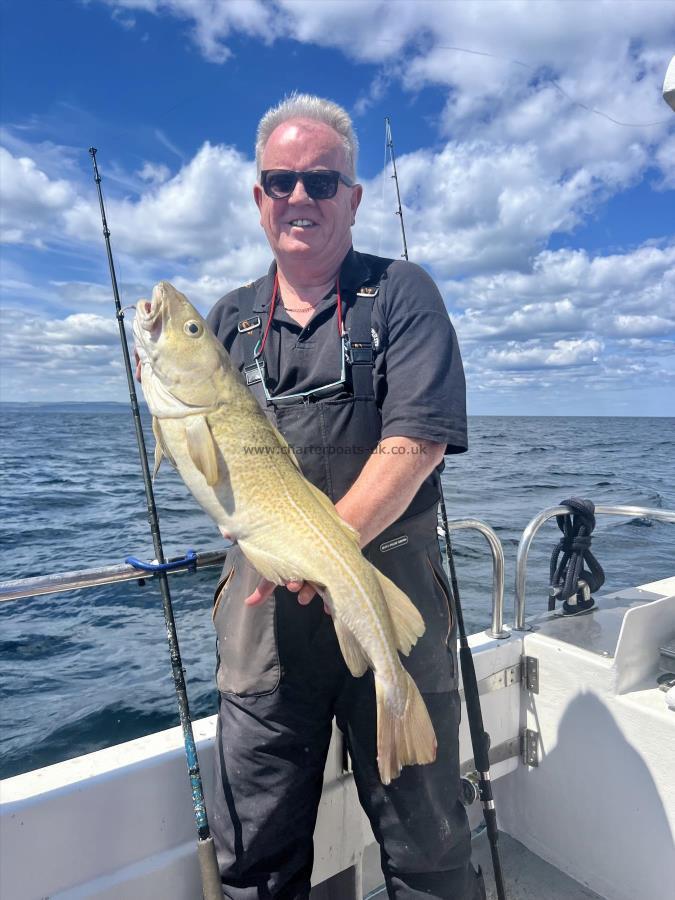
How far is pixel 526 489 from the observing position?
23531mm

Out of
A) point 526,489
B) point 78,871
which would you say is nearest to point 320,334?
point 78,871

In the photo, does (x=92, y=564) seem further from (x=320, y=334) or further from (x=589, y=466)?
(x=589, y=466)

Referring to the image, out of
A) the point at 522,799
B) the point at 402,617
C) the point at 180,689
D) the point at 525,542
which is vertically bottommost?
the point at 522,799

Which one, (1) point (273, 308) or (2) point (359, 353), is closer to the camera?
(2) point (359, 353)

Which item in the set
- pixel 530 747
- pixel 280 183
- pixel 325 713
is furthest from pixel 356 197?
pixel 530 747

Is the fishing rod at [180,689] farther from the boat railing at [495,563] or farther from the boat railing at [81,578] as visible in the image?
the boat railing at [495,563]

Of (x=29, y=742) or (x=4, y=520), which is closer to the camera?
(x=29, y=742)

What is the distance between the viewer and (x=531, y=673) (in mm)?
3936

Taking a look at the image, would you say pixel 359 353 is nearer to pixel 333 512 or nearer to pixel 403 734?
pixel 333 512

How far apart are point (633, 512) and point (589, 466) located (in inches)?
1224

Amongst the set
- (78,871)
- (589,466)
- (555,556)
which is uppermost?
(555,556)

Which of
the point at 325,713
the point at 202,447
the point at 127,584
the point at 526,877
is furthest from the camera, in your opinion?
→ the point at 127,584

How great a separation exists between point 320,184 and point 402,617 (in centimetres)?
192

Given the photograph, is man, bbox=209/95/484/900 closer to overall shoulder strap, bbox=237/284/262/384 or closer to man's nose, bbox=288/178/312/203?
overall shoulder strap, bbox=237/284/262/384
